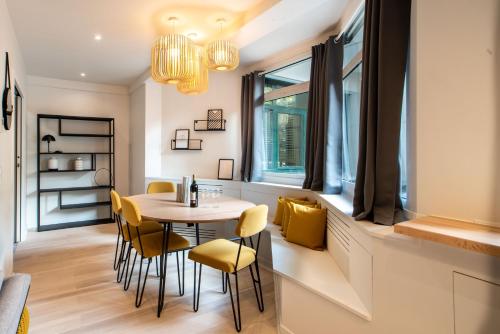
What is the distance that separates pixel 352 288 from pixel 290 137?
2.15 metres

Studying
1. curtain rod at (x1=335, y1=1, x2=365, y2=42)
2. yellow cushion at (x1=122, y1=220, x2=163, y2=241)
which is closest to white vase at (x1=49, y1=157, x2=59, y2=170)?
yellow cushion at (x1=122, y1=220, x2=163, y2=241)

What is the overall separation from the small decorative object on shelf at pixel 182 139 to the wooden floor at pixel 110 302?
179 centimetres

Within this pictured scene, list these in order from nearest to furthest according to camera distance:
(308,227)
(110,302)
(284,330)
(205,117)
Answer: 1. (284,330)
2. (110,302)
3. (308,227)
4. (205,117)

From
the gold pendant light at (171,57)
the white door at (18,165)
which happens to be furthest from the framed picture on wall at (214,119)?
the white door at (18,165)

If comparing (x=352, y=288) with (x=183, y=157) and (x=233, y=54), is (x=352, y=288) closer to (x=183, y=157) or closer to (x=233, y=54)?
(x=233, y=54)

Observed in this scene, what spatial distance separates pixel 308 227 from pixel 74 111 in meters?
4.73

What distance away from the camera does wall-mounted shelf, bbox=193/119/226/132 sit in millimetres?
4137

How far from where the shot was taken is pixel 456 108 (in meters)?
1.21

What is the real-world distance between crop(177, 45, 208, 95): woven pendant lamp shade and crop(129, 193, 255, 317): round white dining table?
3.75 feet

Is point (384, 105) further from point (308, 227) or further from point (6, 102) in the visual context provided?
point (6, 102)

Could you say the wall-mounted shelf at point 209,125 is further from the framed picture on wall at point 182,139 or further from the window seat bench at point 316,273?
the window seat bench at point 316,273

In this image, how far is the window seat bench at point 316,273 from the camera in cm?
159

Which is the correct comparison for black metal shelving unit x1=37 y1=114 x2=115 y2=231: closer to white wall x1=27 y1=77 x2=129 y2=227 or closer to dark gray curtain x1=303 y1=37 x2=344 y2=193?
white wall x1=27 y1=77 x2=129 y2=227

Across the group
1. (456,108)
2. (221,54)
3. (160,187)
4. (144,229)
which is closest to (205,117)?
(160,187)
